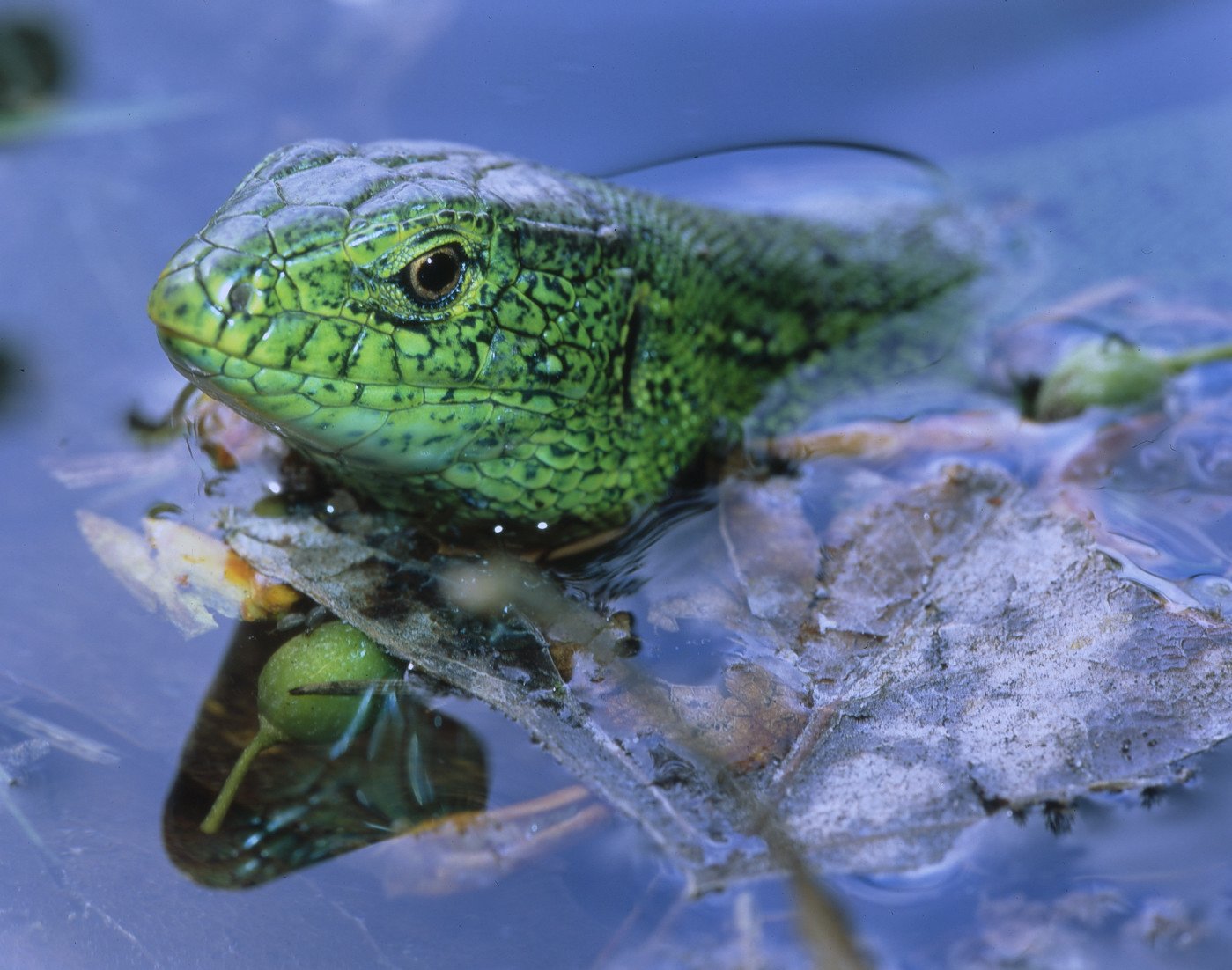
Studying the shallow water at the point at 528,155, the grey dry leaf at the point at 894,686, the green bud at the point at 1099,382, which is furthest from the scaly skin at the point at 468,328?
the green bud at the point at 1099,382

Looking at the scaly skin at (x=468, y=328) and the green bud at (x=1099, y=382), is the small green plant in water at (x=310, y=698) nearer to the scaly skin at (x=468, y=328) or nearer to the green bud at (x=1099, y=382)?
the scaly skin at (x=468, y=328)

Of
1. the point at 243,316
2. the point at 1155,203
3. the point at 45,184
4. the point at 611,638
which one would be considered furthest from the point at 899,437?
the point at 45,184

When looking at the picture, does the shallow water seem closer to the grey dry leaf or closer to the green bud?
the grey dry leaf

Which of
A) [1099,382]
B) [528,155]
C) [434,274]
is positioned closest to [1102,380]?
[1099,382]

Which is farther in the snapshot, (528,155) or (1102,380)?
(528,155)

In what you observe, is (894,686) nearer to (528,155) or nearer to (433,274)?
(433,274)

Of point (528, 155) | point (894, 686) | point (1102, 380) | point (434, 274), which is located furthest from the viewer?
point (528, 155)

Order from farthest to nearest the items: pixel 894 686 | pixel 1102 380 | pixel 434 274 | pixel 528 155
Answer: pixel 528 155 → pixel 1102 380 → pixel 434 274 → pixel 894 686

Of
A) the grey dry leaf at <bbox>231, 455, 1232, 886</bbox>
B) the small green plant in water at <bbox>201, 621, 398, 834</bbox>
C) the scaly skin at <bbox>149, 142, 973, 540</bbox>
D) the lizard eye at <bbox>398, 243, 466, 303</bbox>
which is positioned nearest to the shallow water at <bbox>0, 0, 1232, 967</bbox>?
the grey dry leaf at <bbox>231, 455, 1232, 886</bbox>
